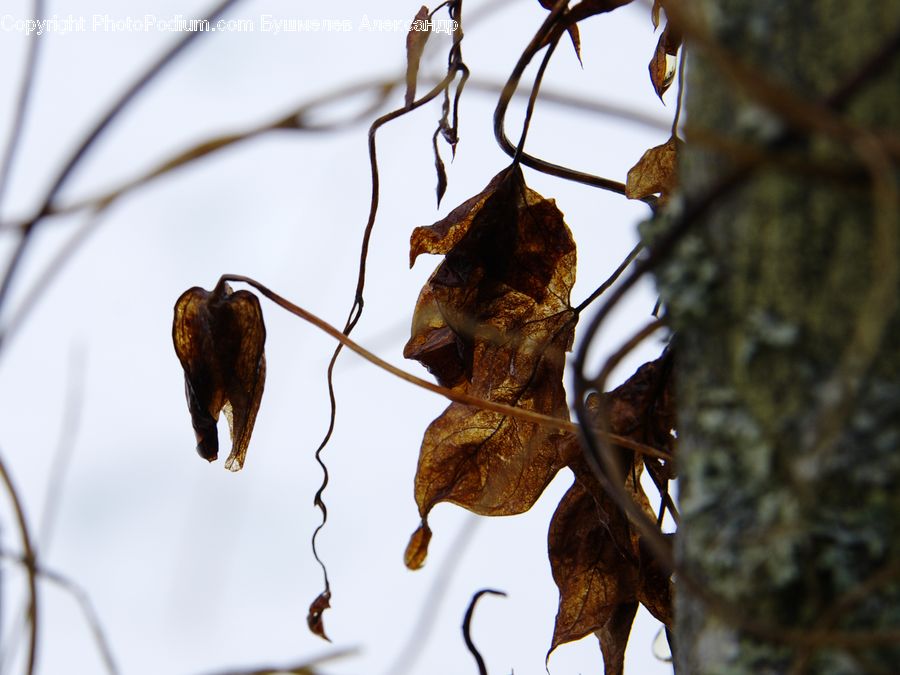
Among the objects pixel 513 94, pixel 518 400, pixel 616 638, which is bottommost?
pixel 616 638

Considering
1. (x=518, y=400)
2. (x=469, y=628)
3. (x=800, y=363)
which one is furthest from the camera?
(x=518, y=400)

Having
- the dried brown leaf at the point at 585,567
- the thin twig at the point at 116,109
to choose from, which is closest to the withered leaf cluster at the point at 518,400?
the dried brown leaf at the point at 585,567

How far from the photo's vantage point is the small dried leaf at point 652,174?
1.43ft

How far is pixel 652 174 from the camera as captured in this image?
0.44 meters

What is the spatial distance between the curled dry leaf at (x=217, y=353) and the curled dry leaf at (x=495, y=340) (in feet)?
0.24

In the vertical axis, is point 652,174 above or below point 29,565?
above

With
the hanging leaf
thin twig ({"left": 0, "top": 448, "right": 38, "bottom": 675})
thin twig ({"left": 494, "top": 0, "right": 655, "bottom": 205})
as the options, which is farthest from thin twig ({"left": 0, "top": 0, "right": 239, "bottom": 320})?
the hanging leaf

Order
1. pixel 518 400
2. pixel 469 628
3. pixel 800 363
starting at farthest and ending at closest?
pixel 518 400 → pixel 469 628 → pixel 800 363

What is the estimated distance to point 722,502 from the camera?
0.22m

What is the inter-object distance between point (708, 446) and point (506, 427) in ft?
0.76

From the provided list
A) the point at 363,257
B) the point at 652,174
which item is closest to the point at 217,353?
the point at 363,257

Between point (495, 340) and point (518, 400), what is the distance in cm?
3

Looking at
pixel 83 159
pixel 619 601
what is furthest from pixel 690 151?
pixel 619 601

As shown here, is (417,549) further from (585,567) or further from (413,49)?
(413,49)
